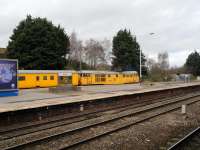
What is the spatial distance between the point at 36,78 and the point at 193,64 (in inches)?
2714

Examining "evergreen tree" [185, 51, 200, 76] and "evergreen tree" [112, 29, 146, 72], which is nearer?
"evergreen tree" [112, 29, 146, 72]

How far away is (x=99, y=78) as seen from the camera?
167ft

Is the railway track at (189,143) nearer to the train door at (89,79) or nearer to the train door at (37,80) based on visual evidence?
the train door at (37,80)

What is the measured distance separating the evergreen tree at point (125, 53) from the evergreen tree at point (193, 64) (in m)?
28.6

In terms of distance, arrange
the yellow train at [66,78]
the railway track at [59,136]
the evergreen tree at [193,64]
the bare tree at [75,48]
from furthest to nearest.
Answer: the evergreen tree at [193,64]
the bare tree at [75,48]
the yellow train at [66,78]
the railway track at [59,136]

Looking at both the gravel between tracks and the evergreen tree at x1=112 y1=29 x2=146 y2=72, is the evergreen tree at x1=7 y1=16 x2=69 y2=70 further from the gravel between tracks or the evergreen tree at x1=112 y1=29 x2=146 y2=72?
the gravel between tracks

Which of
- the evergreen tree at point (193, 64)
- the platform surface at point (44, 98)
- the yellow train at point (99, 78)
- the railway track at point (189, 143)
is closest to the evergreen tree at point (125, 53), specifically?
the yellow train at point (99, 78)

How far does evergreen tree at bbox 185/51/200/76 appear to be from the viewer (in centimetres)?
9325

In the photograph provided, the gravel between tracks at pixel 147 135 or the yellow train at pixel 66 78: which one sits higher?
the yellow train at pixel 66 78

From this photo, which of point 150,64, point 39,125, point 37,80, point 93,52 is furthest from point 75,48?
point 39,125

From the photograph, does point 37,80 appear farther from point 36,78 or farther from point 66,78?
point 66,78

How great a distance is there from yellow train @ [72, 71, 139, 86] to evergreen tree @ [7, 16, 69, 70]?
289 inches

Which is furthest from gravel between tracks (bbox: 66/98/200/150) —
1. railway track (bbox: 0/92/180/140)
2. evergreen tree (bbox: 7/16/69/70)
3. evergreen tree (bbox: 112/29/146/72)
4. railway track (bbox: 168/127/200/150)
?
evergreen tree (bbox: 112/29/146/72)

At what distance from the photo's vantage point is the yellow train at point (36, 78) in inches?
1527
